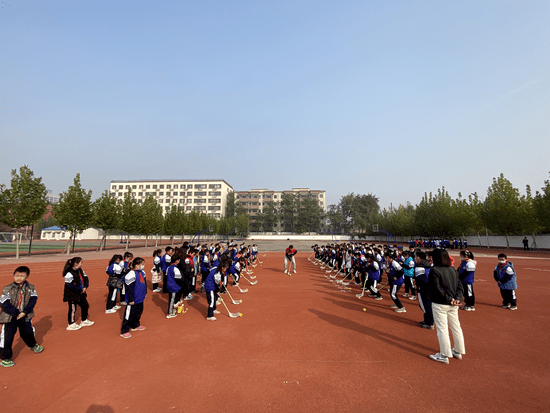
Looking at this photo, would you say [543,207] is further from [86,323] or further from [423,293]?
[86,323]

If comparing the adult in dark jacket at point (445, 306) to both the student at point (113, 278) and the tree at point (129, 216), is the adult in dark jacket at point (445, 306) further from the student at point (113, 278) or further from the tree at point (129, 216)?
the tree at point (129, 216)

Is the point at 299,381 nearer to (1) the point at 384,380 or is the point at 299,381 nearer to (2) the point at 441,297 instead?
(1) the point at 384,380

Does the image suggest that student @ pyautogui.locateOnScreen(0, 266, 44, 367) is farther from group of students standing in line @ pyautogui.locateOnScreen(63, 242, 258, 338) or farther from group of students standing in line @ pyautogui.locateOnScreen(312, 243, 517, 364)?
group of students standing in line @ pyautogui.locateOnScreen(312, 243, 517, 364)

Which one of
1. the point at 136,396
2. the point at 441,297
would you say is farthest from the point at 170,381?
the point at 441,297

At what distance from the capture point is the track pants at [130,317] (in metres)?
6.36

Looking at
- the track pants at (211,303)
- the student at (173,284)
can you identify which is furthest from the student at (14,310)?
the track pants at (211,303)

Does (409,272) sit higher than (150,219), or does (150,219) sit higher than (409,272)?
(150,219)

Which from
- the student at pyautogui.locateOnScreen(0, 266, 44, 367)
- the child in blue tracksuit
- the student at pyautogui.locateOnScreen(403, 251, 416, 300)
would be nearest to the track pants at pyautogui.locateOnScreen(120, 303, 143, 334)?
the child in blue tracksuit

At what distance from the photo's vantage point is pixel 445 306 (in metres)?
5.05

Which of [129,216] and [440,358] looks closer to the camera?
[440,358]

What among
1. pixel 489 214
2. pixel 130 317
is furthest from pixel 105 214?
pixel 489 214

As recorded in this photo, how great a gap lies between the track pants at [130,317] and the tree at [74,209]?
25.7 metres

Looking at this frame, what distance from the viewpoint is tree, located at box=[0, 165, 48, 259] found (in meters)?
22.2

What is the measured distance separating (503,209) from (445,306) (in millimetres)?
42699
